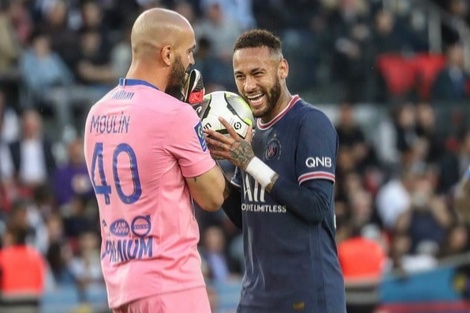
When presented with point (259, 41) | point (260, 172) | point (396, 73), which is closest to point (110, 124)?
point (260, 172)

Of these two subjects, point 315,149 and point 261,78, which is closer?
point 315,149

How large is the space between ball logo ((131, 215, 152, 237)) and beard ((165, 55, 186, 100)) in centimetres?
67

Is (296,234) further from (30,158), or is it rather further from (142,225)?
(30,158)

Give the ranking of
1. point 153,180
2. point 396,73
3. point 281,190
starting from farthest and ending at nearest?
point 396,73
point 281,190
point 153,180

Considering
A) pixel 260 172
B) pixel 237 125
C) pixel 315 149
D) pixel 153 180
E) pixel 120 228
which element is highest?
pixel 237 125

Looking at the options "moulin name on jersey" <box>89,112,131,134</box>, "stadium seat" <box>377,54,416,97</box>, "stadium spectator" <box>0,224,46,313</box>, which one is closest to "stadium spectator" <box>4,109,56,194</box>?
"stadium spectator" <box>0,224,46,313</box>

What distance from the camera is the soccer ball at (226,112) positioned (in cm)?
629

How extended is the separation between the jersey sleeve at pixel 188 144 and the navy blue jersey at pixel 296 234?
65cm

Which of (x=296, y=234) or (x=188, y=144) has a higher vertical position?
(x=188, y=144)

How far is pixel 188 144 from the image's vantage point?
5.75 meters

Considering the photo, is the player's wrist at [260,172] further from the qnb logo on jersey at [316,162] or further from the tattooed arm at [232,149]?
the qnb logo on jersey at [316,162]

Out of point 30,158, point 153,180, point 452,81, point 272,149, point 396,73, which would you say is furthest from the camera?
point 452,81

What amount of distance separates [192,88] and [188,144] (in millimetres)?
479

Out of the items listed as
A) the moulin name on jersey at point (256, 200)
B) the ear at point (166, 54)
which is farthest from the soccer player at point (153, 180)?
the moulin name on jersey at point (256, 200)
